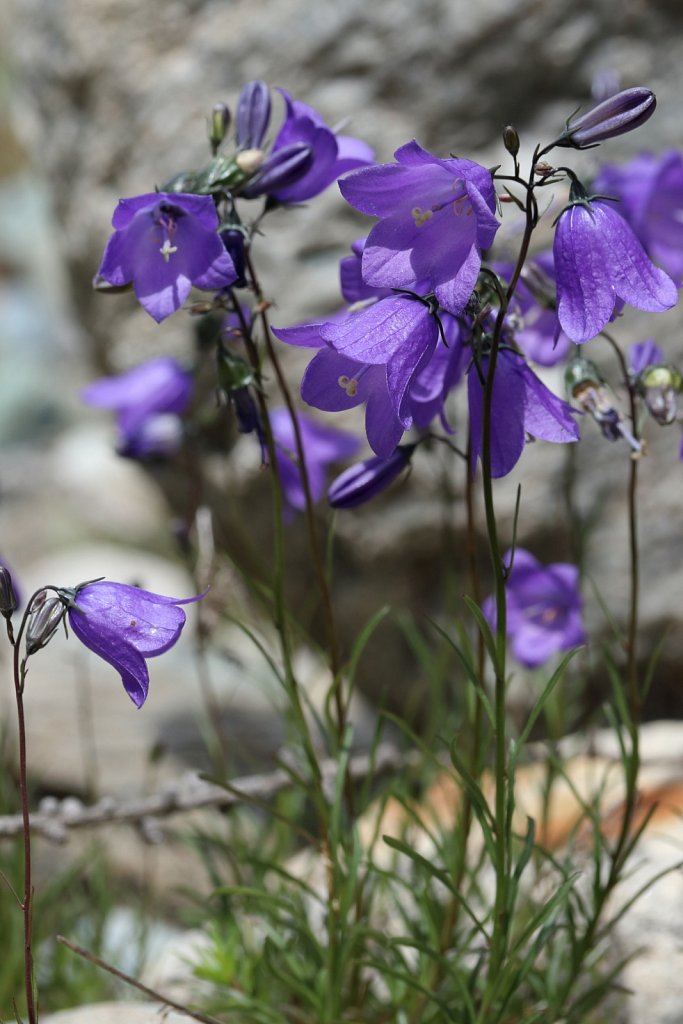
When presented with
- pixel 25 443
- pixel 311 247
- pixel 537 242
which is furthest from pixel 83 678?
pixel 25 443

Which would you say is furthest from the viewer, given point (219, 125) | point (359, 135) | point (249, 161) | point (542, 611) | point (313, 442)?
point (359, 135)

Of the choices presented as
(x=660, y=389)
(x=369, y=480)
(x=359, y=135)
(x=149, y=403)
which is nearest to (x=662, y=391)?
(x=660, y=389)

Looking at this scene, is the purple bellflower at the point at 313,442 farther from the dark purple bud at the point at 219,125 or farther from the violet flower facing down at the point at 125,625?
the violet flower facing down at the point at 125,625

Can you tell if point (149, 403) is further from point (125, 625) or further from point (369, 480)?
point (125, 625)

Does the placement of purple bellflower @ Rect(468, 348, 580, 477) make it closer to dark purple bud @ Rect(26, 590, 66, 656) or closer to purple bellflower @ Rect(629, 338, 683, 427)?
purple bellflower @ Rect(629, 338, 683, 427)

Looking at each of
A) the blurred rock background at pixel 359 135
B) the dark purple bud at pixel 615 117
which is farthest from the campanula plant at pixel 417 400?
the blurred rock background at pixel 359 135

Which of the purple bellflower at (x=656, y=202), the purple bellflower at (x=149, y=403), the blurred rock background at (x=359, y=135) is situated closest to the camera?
the purple bellflower at (x=656, y=202)


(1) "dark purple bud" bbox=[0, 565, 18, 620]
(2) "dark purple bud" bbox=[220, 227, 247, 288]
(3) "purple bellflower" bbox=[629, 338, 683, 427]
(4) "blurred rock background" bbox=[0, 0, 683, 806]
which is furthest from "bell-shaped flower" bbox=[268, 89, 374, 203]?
(4) "blurred rock background" bbox=[0, 0, 683, 806]

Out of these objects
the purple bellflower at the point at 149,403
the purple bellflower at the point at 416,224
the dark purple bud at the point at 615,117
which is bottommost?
the purple bellflower at the point at 416,224
